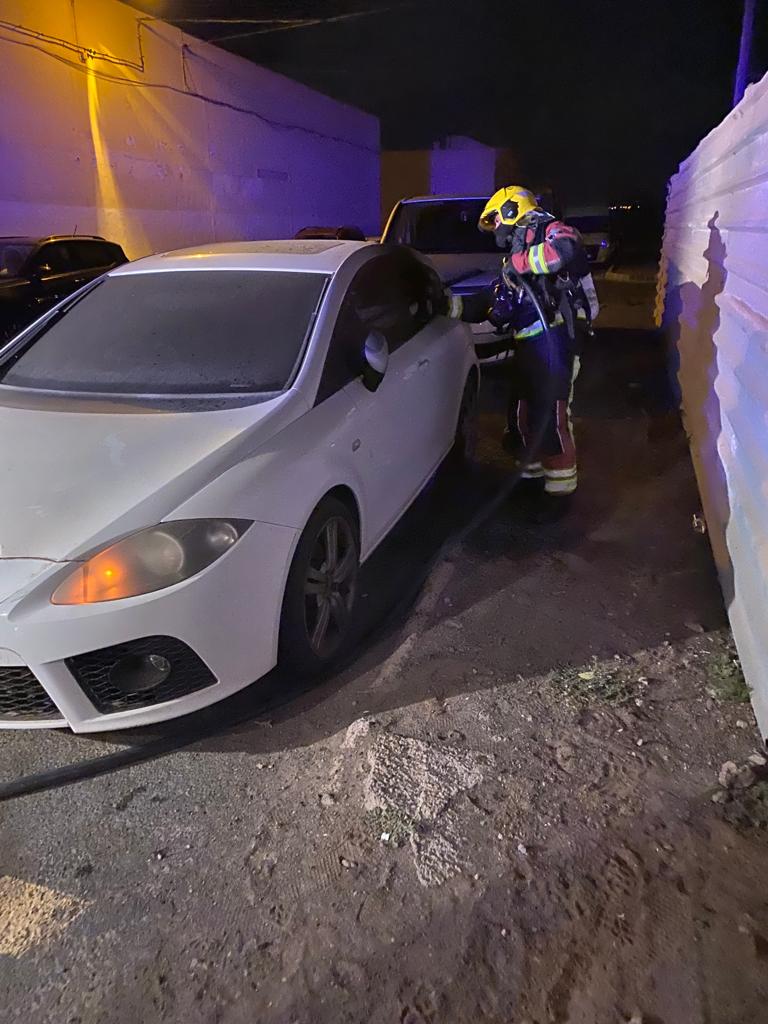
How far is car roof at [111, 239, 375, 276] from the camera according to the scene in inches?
145

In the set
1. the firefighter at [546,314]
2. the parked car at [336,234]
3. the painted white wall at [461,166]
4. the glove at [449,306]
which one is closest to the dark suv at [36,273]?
the parked car at [336,234]

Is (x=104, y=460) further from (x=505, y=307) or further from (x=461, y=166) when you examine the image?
(x=461, y=166)

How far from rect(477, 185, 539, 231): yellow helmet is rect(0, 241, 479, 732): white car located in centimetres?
84

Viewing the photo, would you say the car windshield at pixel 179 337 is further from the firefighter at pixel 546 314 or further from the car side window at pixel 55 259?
the car side window at pixel 55 259

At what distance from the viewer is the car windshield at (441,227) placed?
341 inches

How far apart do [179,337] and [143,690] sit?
1.69 m

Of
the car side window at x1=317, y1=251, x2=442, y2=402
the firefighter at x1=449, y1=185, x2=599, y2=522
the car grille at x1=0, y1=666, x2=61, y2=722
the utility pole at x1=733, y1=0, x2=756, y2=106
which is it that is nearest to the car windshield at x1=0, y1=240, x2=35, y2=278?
the car side window at x1=317, y1=251, x2=442, y2=402

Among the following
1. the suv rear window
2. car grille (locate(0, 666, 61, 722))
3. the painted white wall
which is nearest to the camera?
car grille (locate(0, 666, 61, 722))

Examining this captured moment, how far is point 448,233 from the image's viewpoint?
8812 millimetres

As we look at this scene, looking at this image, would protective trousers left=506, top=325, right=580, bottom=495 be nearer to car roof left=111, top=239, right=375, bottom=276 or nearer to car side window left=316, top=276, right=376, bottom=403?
car roof left=111, top=239, right=375, bottom=276

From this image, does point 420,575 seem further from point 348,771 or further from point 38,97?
point 38,97

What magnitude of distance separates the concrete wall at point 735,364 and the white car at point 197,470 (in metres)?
1.58

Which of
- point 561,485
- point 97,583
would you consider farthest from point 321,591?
point 561,485

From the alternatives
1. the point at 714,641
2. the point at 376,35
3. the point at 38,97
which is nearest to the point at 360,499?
the point at 714,641
